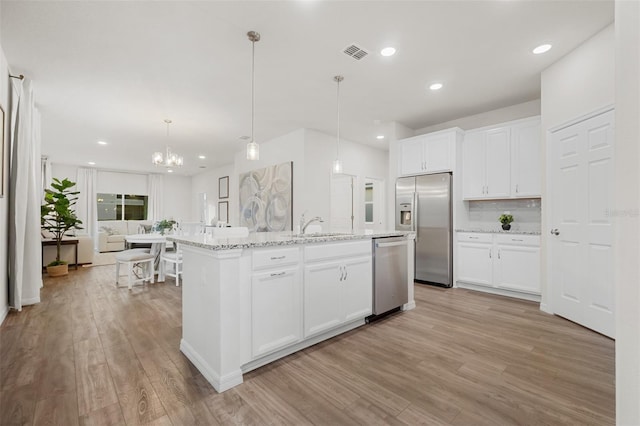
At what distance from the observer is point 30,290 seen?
3473 millimetres

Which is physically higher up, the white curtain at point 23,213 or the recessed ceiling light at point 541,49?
the recessed ceiling light at point 541,49

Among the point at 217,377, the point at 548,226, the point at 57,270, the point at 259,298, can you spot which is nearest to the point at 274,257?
the point at 259,298

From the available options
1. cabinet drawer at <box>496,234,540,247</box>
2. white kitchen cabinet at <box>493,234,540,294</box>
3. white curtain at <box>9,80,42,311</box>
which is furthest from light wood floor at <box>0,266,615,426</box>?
cabinet drawer at <box>496,234,540,247</box>

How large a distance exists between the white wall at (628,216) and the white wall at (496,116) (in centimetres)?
405

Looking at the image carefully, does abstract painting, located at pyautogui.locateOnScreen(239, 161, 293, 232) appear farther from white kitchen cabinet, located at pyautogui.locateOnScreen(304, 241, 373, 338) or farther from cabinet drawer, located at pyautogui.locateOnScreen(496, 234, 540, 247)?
cabinet drawer, located at pyautogui.locateOnScreen(496, 234, 540, 247)

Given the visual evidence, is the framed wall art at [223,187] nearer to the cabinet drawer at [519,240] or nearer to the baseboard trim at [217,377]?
the baseboard trim at [217,377]

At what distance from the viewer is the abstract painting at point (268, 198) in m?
5.38

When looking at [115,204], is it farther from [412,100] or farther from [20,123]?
[412,100]

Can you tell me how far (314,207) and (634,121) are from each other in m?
4.56

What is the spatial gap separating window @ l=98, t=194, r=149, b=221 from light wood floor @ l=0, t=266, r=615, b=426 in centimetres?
740

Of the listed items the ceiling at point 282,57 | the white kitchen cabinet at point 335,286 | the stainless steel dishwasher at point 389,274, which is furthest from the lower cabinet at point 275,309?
the ceiling at point 282,57

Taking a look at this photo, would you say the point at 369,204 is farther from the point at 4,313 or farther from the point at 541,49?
the point at 4,313

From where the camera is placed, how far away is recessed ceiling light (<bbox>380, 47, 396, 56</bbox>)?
2754 millimetres

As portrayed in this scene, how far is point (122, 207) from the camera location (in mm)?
9609
